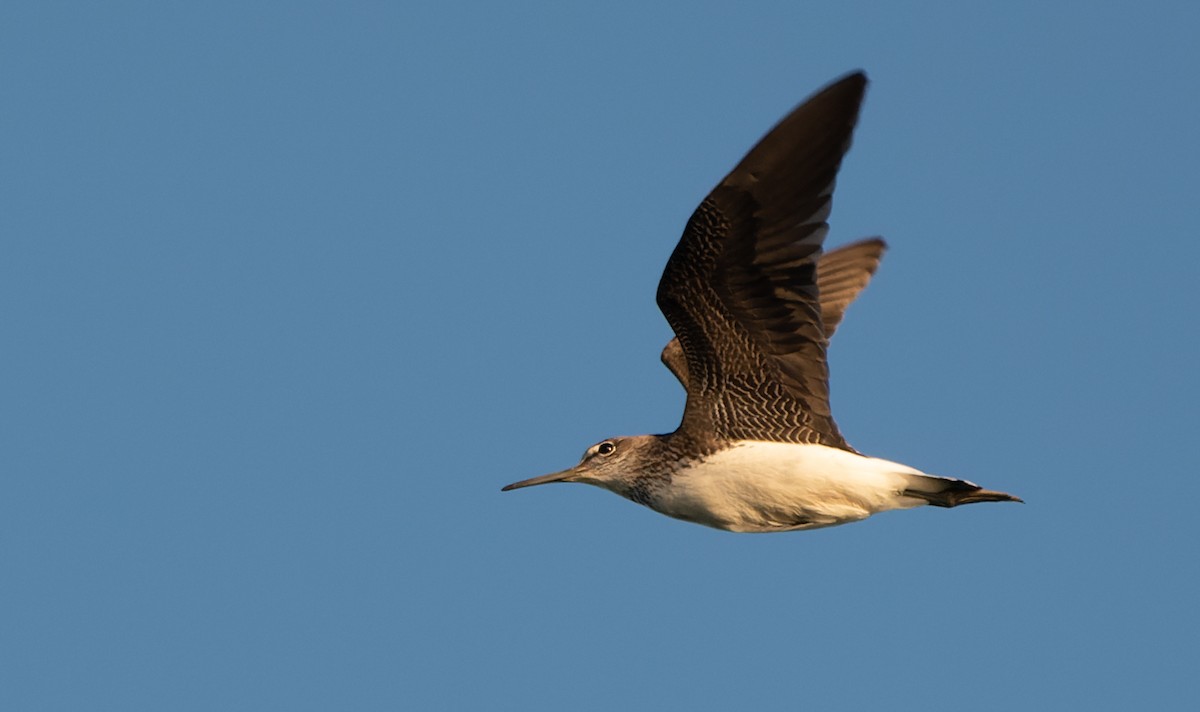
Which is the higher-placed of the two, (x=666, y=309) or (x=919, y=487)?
(x=666, y=309)

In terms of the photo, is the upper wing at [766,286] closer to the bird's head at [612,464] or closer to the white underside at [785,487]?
the white underside at [785,487]

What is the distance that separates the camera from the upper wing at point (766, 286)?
10961 millimetres

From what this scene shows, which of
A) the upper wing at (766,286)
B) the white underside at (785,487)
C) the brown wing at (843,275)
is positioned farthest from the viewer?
the brown wing at (843,275)

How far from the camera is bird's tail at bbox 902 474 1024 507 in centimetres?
1169

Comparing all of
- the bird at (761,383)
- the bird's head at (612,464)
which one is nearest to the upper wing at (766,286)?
the bird at (761,383)

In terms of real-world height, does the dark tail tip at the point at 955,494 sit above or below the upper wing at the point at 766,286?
below

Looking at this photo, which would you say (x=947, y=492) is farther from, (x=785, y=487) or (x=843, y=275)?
(x=843, y=275)

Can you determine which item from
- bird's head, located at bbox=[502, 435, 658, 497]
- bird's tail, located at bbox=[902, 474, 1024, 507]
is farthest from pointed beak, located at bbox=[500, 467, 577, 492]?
bird's tail, located at bbox=[902, 474, 1024, 507]

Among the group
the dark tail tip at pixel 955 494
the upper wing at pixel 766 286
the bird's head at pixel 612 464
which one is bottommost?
the dark tail tip at pixel 955 494

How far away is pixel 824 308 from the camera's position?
14492mm

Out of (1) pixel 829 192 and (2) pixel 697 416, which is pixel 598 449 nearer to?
(2) pixel 697 416

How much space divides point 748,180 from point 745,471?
2.32 m

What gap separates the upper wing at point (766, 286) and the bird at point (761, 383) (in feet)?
0.03

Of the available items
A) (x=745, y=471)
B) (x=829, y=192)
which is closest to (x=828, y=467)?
(x=745, y=471)
